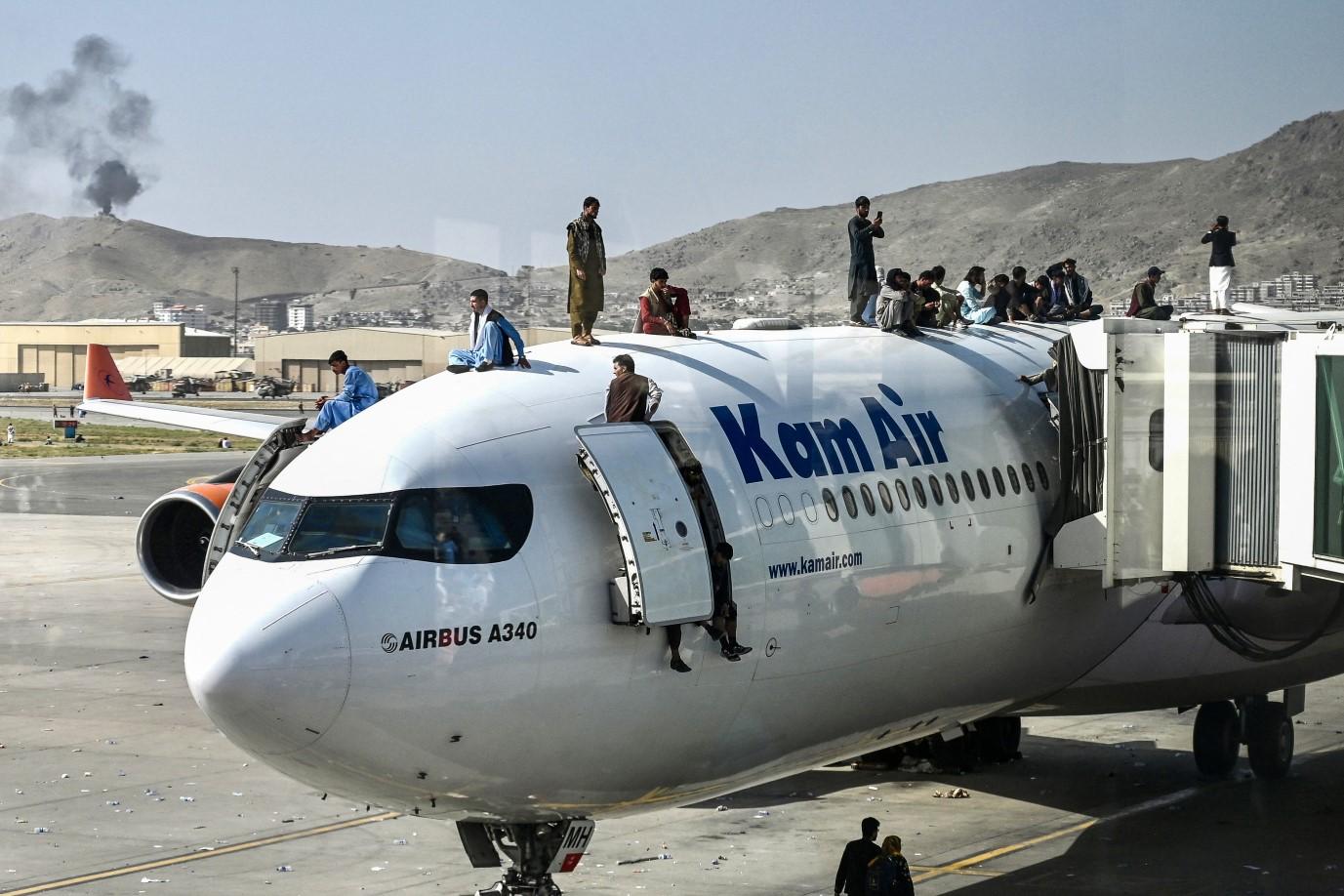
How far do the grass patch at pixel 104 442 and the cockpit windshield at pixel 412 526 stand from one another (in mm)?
75822

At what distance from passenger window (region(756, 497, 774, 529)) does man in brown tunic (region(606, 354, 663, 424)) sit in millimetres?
1144

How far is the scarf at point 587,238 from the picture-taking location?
55.0 feet

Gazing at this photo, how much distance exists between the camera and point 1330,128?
41406 millimetres

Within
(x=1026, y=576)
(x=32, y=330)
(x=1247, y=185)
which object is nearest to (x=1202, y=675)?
(x=1026, y=576)

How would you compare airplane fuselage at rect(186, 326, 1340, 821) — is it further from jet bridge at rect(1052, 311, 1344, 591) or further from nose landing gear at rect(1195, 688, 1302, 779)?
nose landing gear at rect(1195, 688, 1302, 779)

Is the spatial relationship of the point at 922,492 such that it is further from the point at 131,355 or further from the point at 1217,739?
the point at 131,355

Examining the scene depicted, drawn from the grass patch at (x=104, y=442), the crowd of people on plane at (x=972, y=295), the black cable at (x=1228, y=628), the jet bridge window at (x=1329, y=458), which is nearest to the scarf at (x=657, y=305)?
the crowd of people on plane at (x=972, y=295)

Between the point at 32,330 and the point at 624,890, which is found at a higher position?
the point at 32,330

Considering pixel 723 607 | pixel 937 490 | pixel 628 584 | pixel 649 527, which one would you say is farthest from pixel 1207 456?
pixel 628 584

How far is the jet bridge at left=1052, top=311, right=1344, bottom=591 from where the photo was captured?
1577 cm

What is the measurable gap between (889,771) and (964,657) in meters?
7.49

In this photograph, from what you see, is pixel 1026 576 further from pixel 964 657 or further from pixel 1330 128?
pixel 1330 128

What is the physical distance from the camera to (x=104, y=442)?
97062mm

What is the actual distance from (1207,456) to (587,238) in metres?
6.30
